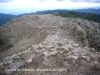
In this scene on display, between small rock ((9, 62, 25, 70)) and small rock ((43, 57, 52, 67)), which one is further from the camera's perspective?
small rock ((43, 57, 52, 67))

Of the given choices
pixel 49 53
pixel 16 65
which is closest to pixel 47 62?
pixel 49 53

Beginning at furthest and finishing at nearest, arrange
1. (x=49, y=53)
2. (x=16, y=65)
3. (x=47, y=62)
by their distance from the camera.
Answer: (x=49, y=53) → (x=47, y=62) → (x=16, y=65)

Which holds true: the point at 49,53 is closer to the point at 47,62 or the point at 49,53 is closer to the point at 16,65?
the point at 47,62

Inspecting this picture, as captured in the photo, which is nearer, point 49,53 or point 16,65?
point 16,65

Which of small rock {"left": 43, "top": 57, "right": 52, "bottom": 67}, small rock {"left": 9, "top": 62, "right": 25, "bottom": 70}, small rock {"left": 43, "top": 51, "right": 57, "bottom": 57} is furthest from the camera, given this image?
small rock {"left": 43, "top": 51, "right": 57, "bottom": 57}

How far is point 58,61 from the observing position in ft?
31.9

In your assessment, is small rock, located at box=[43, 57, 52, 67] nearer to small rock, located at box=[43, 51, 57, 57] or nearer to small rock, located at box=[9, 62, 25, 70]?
small rock, located at box=[43, 51, 57, 57]

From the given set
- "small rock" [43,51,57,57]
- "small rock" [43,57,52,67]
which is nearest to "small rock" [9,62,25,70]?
"small rock" [43,57,52,67]

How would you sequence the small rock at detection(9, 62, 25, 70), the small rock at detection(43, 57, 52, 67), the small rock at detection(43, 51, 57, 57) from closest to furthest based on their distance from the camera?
the small rock at detection(9, 62, 25, 70), the small rock at detection(43, 57, 52, 67), the small rock at detection(43, 51, 57, 57)

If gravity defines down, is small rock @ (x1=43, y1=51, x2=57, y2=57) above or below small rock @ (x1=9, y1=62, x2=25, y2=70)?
above

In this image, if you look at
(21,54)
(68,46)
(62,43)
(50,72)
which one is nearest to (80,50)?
(68,46)

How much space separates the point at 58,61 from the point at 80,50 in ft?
8.87

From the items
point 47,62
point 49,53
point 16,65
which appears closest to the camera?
point 16,65

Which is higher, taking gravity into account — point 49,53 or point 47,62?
point 49,53
